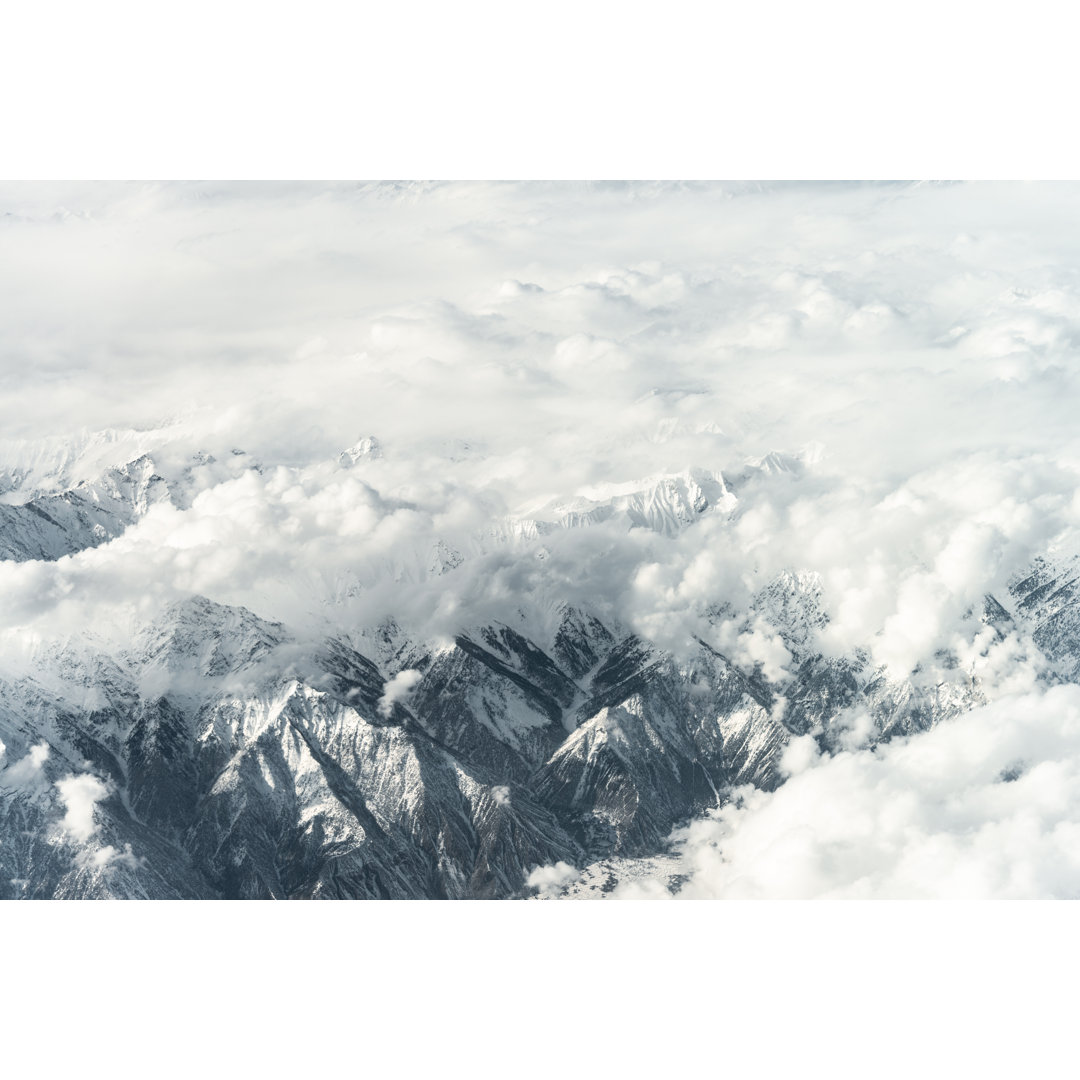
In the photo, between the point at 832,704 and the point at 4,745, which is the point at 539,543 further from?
the point at 4,745

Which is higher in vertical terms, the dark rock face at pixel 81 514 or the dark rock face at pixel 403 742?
the dark rock face at pixel 81 514

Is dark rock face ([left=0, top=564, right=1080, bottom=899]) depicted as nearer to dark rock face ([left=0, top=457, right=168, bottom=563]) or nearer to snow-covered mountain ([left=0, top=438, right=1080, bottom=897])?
snow-covered mountain ([left=0, top=438, right=1080, bottom=897])

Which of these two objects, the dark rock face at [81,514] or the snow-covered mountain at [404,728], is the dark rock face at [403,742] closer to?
the snow-covered mountain at [404,728]

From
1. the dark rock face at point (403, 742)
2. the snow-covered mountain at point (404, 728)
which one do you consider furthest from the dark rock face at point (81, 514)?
the dark rock face at point (403, 742)

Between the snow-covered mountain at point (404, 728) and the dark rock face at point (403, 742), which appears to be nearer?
the snow-covered mountain at point (404, 728)

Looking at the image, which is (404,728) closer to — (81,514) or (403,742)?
(403,742)

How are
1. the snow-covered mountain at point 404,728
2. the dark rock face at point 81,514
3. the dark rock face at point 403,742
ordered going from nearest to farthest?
the snow-covered mountain at point 404,728 → the dark rock face at point 403,742 → the dark rock face at point 81,514

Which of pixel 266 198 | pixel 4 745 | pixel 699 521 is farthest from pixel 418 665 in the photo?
pixel 266 198

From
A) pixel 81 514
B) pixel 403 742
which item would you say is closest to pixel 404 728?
pixel 403 742
